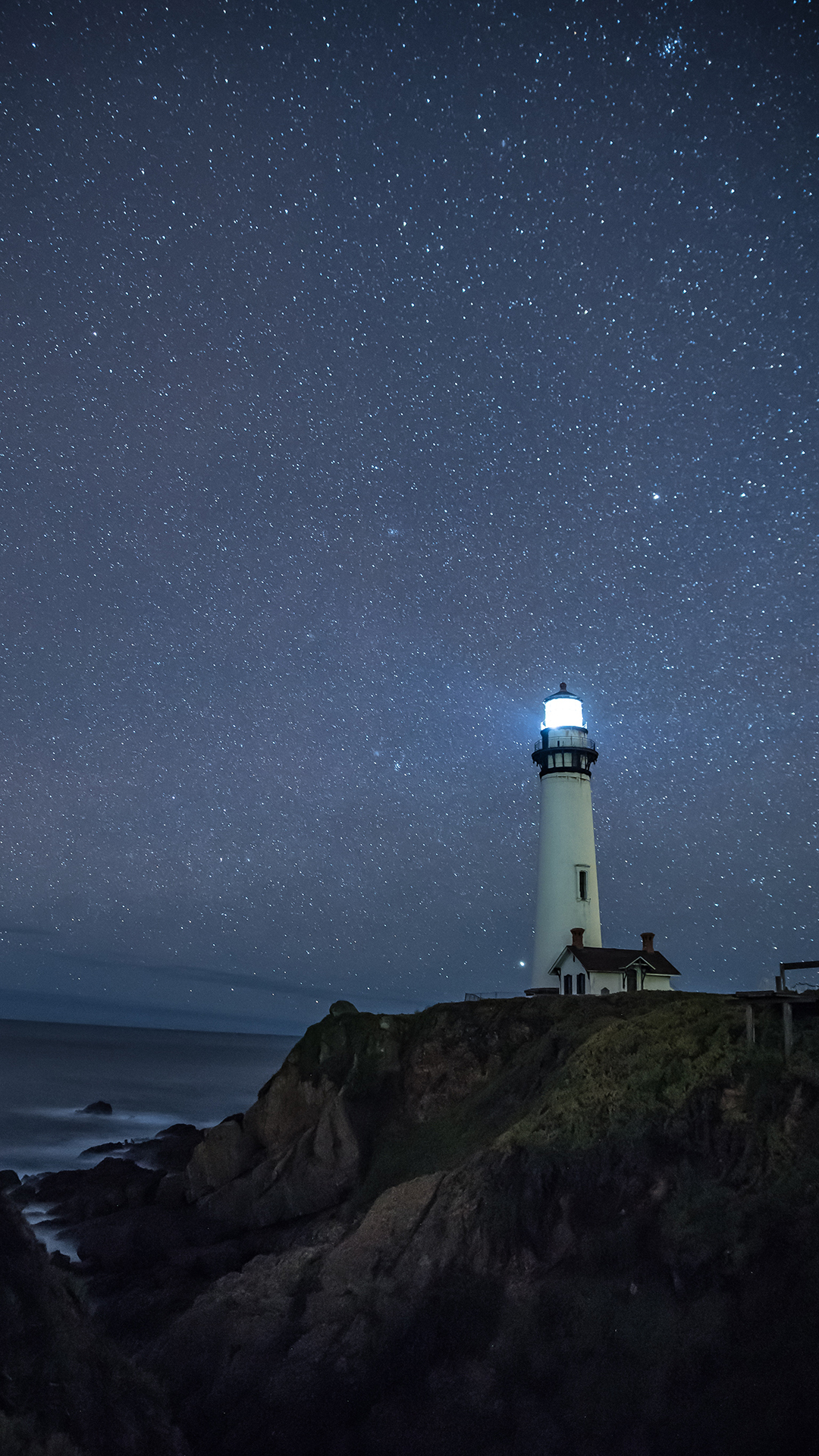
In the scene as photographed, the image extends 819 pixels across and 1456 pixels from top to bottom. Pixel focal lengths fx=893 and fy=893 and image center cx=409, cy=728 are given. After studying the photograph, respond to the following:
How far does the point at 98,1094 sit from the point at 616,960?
2651 inches

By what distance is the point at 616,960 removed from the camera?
36.4 metres

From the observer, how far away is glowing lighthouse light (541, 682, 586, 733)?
4209 centimetres

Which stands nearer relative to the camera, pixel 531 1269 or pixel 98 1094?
pixel 531 1269

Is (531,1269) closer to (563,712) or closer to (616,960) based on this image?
(616,960)

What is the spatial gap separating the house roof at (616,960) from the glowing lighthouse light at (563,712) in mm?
10350

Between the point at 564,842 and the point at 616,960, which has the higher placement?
the point at 564,842

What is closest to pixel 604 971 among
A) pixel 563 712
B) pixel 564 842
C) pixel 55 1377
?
pixel 564 842

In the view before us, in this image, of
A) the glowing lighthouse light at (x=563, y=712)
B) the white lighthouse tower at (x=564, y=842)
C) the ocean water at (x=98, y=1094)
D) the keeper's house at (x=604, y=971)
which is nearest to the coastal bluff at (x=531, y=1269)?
the keeper's house at (x=604, y=971)

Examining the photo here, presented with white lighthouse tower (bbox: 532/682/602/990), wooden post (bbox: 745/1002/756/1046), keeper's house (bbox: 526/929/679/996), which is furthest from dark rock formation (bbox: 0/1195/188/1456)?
white lighthouse tower (bbox: 532/682/602/990)

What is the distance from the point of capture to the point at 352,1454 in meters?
17.5

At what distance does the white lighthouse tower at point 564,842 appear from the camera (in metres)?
39.2

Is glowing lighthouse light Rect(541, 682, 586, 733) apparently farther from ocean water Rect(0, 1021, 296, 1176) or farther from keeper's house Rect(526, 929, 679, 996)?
ocean water Rect(0, 1021, 296, 1176)

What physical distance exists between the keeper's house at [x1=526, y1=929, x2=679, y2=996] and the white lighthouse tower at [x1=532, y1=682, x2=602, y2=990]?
0.59m

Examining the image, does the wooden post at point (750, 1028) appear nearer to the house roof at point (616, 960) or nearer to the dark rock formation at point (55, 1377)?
the house roof at point (616, 960)
